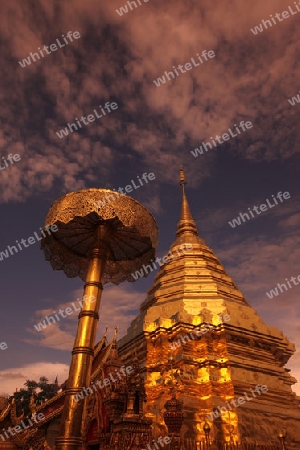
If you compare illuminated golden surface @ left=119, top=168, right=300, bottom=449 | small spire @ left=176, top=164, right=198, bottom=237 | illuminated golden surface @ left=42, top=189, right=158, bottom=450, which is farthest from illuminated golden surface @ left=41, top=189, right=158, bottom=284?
small spire @ left=176, top=164, right=198, bottom=237

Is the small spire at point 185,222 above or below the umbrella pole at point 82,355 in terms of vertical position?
above

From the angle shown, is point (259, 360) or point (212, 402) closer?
point (212, 402)

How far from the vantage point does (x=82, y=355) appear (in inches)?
291

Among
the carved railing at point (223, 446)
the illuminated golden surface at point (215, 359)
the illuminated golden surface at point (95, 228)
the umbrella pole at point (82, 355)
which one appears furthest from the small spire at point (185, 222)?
the carved railing at point (223, 446)

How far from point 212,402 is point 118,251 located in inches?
200

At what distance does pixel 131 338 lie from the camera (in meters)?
12.6

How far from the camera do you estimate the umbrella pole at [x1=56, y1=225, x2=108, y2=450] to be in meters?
6.61

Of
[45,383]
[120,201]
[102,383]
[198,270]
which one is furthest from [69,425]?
[45,383]

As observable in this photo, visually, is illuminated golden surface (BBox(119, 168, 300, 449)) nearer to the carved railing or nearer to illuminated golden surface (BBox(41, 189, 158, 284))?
the carved railing

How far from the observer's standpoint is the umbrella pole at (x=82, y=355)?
6.61 m

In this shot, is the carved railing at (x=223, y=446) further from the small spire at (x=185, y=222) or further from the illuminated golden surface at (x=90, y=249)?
the small spire at (x=185, y=222)

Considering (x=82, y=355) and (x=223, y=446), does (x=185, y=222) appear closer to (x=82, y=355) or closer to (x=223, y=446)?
(x=223, y=446)

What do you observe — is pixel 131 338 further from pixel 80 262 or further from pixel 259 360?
pixel 259 360

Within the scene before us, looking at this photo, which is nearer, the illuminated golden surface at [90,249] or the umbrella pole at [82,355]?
the umbrella pole at [82,355]
